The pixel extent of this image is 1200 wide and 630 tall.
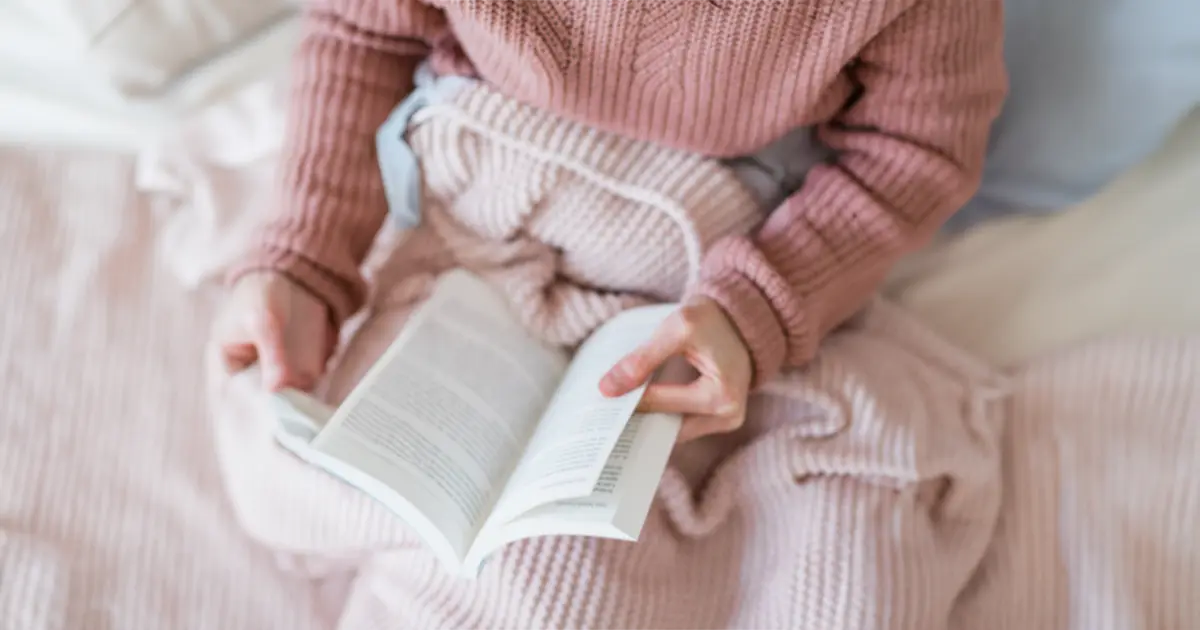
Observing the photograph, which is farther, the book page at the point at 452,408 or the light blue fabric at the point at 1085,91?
the light blue fabric at the point at 1085,91

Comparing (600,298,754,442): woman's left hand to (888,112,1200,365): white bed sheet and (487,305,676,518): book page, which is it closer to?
(487,305,676,518): book page

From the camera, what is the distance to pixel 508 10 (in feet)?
2.23

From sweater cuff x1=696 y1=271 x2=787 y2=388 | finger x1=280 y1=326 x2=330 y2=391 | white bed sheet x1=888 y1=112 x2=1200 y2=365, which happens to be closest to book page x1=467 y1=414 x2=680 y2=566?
sweater cuff x1=696 y1=271 x2=787 y2=388

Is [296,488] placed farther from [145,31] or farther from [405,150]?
[145,31]

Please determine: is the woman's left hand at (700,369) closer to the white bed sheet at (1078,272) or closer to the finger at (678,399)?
the finger at (678,399)

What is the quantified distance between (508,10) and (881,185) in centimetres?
30

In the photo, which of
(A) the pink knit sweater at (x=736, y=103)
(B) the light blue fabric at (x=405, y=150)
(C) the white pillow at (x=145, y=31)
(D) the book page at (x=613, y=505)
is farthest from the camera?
(C) the white pillow at (x=145, y=31)

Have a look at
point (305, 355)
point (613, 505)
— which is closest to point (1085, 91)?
point (613, 505)

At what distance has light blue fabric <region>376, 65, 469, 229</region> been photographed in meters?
0.78

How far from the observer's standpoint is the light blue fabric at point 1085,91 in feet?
2.59

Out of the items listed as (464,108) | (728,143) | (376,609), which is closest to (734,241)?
(728,143)

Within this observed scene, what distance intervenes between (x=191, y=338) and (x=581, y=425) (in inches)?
17.8

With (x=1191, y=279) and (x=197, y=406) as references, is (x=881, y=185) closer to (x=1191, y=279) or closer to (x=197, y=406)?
(x=1191, y=279)

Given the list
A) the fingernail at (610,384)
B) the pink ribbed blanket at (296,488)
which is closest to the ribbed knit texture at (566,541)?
the pink ribbed blanket at (296,488)
